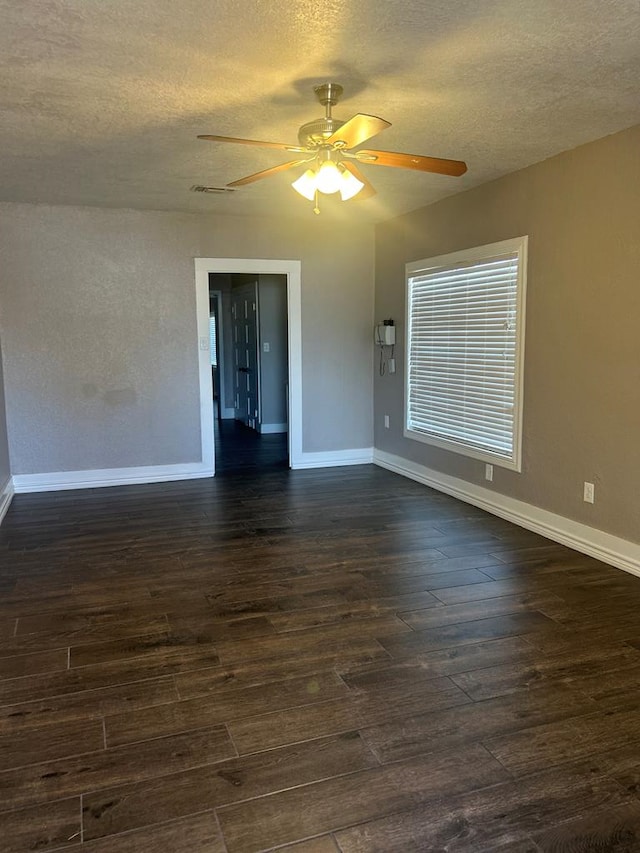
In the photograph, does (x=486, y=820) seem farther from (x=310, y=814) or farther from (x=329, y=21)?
(x=329, y=21)

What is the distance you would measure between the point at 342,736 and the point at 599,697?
100 centimetres

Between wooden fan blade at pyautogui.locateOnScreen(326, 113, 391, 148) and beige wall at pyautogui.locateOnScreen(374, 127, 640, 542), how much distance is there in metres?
1.73

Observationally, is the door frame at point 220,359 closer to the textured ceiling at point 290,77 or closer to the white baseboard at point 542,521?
the white baseboard at point 542,521

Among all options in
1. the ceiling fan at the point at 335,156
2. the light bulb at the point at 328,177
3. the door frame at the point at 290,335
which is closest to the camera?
the ceiling fan at the point at 335,156

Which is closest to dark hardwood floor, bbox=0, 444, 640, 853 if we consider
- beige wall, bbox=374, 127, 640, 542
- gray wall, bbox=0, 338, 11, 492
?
beige wall, bbox=374, 127, 640, 542

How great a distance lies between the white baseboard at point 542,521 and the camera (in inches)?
142

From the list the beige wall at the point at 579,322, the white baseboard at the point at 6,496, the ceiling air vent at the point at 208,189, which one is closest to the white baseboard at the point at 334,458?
the beige wall at the point at 579,322

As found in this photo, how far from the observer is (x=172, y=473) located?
5930 mm

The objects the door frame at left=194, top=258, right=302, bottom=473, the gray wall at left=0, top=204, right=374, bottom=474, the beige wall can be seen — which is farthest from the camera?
the door frame at left=194, top=258, right=302, bottom=473

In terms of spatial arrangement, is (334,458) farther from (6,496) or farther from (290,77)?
(290,77)

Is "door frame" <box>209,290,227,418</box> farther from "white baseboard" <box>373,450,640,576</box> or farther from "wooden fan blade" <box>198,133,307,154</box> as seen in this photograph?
"wooden fan blade" <box>198,133,307,154</box>

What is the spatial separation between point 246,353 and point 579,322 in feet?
19.6

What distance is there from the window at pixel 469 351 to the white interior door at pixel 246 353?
10.6 feet

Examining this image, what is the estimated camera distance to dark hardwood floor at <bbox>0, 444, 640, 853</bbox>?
1.75 meters
